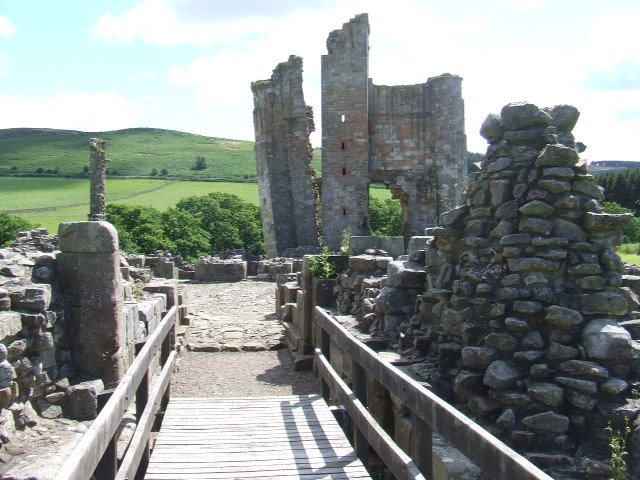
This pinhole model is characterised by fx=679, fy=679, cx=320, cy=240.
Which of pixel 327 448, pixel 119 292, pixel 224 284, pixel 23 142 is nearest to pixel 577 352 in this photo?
pixel 327 448

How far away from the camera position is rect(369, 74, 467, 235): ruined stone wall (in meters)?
35.1

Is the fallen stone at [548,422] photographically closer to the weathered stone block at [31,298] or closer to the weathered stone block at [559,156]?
the weathered stone block at [559,156]

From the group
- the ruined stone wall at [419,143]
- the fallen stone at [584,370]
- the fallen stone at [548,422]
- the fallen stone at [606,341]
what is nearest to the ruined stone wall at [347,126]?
the ruined stone wall at [419,143]

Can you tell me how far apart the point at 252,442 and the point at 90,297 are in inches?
91.3

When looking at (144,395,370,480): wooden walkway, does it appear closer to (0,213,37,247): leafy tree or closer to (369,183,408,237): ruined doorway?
(0,213,37,247): leafy tree

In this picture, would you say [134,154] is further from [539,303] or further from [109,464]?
[109,464]

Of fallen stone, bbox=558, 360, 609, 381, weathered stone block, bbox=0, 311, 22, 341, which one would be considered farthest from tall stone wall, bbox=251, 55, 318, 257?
fallen stone, bbox=558, 360, 609, 381

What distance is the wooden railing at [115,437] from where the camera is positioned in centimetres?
381

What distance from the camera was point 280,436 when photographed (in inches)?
268

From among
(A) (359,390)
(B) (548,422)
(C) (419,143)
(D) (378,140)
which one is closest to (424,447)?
(B) (548,422)

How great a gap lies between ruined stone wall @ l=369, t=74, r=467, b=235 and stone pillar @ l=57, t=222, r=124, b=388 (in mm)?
28543

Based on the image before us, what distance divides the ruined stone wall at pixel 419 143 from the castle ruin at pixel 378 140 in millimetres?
52

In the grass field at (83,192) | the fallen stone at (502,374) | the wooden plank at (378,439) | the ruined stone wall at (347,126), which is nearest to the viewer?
the wooden plank at (378,439)

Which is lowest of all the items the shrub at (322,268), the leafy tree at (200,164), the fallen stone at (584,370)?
the fallen stone at (584,370)
